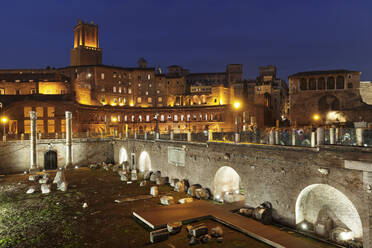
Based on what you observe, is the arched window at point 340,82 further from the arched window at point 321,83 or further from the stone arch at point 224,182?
the stone arch at point 224,182

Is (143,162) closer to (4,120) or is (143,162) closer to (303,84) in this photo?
(4,120)

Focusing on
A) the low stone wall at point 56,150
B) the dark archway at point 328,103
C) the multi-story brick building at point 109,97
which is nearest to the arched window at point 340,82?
the dark archway at point 328,103

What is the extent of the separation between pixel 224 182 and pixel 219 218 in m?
5.22

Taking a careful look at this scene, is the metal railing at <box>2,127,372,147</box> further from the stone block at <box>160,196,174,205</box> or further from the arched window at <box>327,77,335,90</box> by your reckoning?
the arched window at <box>327,77,335,90</box>

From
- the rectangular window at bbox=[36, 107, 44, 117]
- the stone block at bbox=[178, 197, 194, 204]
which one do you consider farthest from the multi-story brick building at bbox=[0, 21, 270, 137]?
the stone block at bbox=[178, 197, 194, 204]

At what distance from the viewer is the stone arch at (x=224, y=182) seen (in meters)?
20.5

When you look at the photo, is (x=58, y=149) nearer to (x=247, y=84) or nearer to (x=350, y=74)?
(x=350, y=74)

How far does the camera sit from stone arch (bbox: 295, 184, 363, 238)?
519 inches

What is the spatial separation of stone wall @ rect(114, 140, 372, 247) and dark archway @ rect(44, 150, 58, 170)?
76.3ft

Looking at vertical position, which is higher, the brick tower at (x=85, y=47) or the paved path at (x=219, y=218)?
the brick tower at (x=85, y=47)

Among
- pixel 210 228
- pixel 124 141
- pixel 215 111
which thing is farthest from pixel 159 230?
pixel 215 111

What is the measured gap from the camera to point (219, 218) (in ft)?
51.9

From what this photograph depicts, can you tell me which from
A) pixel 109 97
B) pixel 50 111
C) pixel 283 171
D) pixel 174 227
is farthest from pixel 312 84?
pixel 109 97

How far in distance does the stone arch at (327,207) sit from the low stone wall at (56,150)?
106 ft
